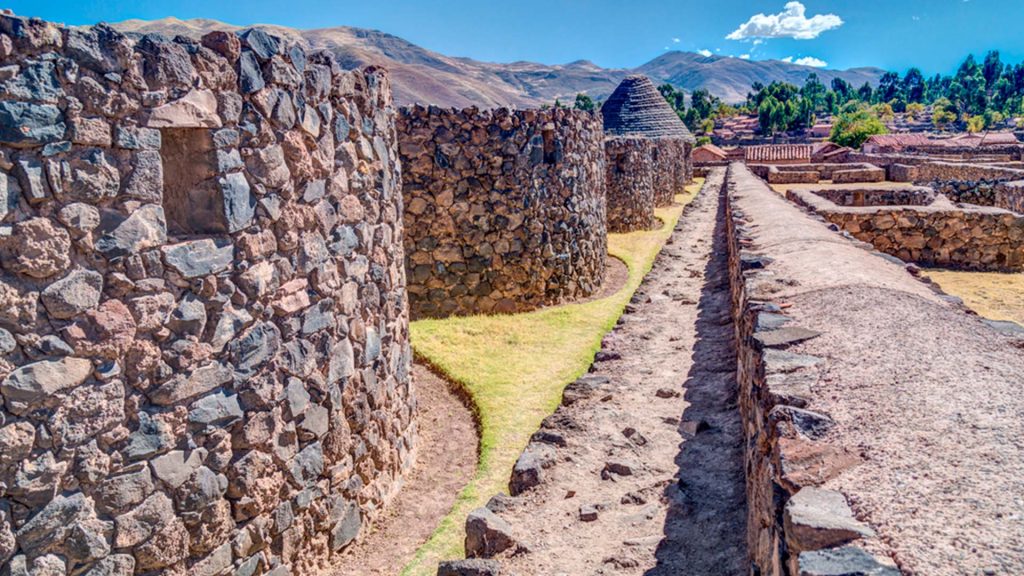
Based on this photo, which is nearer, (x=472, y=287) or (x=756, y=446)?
(x=756, y=446)

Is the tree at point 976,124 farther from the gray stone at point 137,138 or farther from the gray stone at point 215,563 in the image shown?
the gray stone at point 137,138

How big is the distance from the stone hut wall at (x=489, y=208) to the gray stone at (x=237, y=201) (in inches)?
243

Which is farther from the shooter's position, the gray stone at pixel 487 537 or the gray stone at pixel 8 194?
the gray stone at pixel 487 537

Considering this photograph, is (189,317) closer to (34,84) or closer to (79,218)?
(79,218)

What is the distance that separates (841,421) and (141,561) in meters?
3.32

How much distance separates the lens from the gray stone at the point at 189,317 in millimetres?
3562

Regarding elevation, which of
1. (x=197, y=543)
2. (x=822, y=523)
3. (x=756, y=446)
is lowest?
(x=197, y=543)

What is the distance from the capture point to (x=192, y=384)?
366 cm

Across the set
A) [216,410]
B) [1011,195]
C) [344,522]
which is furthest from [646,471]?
[1011,195]

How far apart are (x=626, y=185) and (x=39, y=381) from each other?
684 inches

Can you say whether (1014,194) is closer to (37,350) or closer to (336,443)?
(336,443)

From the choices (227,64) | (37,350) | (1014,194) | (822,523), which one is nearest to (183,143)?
(227,64)

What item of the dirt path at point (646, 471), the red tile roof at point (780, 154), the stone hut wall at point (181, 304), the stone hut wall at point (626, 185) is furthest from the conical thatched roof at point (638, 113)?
the stone hut wall at point (181, 304)

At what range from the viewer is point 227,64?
378 cm
